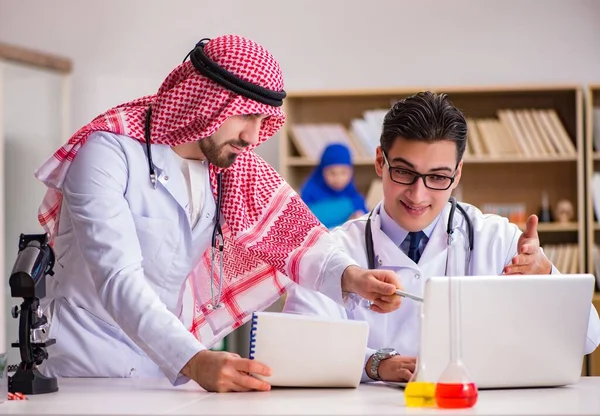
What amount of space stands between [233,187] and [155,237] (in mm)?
254

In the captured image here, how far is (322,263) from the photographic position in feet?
7.27

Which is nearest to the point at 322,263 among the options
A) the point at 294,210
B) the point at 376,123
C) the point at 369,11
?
the point at 294,210

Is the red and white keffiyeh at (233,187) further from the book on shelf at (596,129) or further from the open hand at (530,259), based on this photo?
the book on shelf at (596,129)

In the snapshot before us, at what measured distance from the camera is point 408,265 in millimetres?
2422

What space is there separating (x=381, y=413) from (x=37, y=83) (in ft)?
15.5

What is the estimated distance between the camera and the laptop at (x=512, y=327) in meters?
1.72

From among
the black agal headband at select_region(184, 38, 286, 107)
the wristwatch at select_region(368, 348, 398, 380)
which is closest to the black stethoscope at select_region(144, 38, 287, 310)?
the black agal headband at select_region(184, 38, 286, 107)

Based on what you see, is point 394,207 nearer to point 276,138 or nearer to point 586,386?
point 586,386

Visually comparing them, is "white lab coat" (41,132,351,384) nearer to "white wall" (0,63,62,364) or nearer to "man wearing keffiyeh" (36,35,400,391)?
"man wearing keffiyeh" (36,35,400,391)

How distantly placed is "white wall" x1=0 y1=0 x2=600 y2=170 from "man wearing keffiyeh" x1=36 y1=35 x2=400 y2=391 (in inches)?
144

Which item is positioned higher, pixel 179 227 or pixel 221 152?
pixel 221 152

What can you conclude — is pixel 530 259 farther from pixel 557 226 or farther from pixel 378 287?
pixel 557 226

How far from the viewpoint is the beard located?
219cm

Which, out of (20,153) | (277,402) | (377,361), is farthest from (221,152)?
(20,153)
